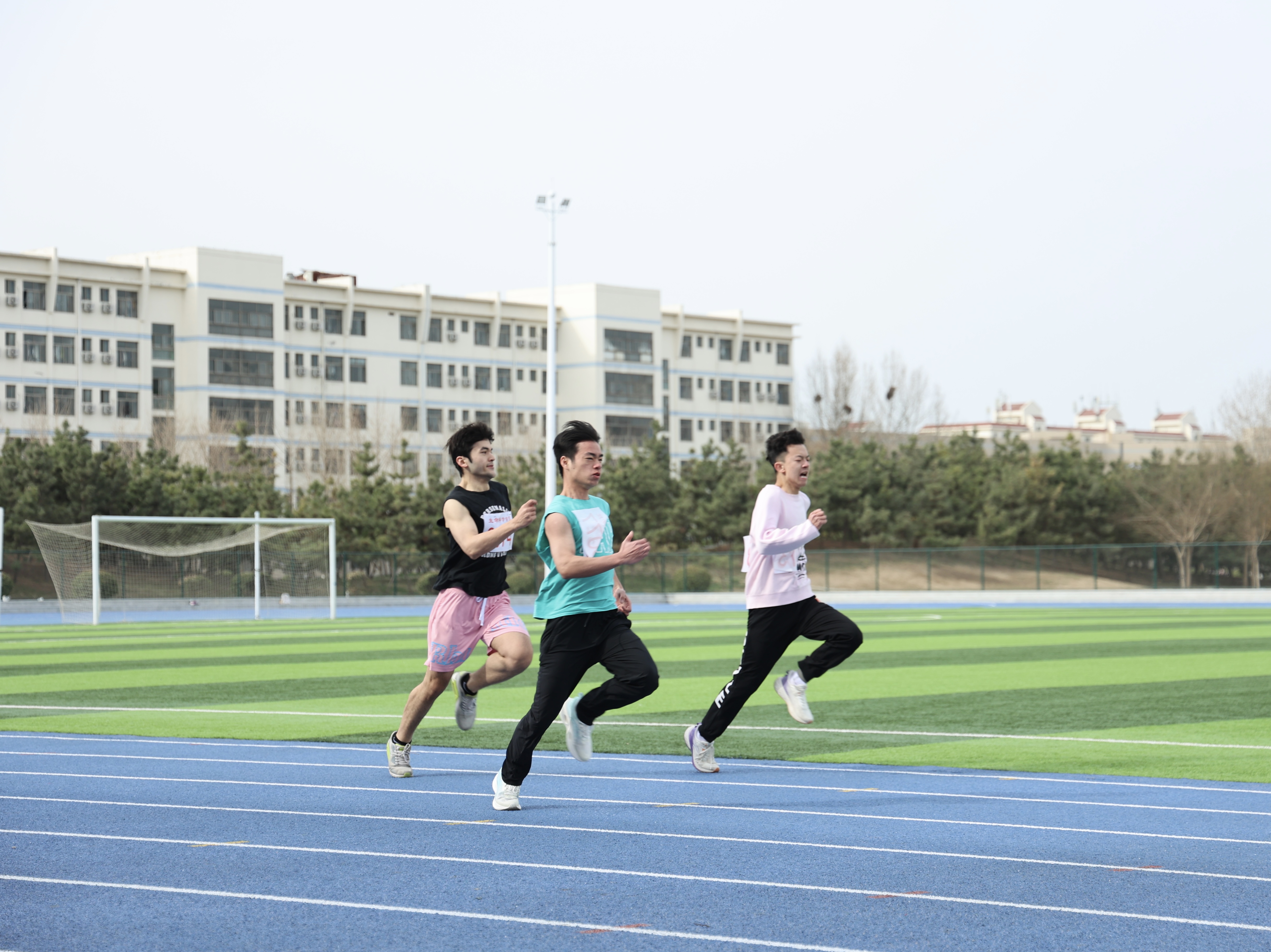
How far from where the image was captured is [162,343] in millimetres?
72750

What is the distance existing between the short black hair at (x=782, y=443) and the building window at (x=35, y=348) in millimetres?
66174

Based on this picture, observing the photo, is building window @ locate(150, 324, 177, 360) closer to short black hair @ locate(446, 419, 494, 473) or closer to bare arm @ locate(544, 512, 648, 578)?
short black hair @ locate(446, 419, 494, 473)

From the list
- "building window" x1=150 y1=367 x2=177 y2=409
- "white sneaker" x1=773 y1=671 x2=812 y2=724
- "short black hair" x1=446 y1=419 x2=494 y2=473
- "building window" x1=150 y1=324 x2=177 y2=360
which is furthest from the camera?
"building window" x1=150 y1=367 x2=177 y2=409

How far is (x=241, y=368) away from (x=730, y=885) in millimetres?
71700

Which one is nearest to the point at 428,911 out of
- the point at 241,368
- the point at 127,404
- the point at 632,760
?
the point at 632,760

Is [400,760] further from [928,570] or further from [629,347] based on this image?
[629,347]

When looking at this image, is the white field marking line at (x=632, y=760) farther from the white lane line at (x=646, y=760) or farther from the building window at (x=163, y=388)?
the building window at (x=163, y=388)

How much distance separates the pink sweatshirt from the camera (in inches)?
350

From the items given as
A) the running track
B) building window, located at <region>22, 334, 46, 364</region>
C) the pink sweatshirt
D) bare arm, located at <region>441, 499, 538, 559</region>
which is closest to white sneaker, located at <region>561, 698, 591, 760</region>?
the running track

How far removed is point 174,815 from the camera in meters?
7.87

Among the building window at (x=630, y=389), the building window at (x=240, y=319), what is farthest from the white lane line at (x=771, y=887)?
the building window at (x=630, y=389)

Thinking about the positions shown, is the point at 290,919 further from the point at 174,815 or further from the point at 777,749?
the point at 777,749

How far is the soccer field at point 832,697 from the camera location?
11.0m

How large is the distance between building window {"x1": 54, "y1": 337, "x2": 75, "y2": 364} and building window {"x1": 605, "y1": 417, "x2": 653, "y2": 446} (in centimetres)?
3017
